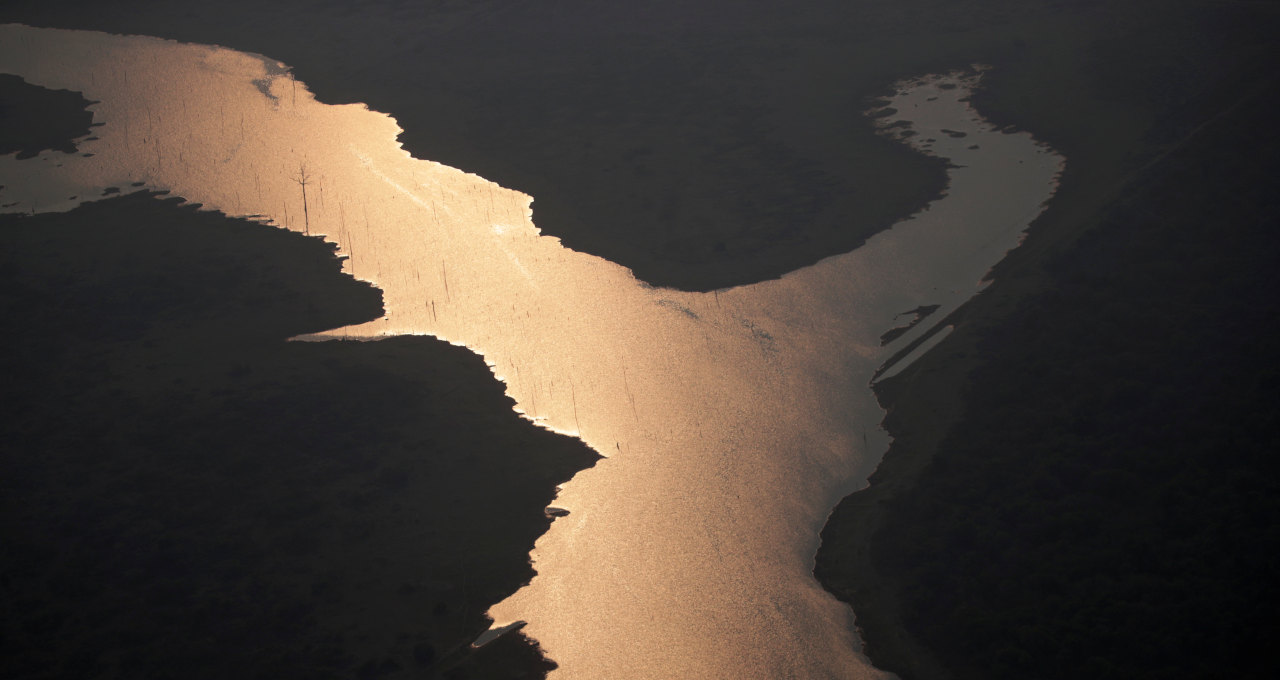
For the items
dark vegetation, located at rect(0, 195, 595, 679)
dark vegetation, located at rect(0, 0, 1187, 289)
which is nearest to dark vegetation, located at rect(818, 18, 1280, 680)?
dark vegetation, located at rect(0, 195, 595, 679)

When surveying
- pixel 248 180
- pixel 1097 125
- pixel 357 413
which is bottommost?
pixel 357 413

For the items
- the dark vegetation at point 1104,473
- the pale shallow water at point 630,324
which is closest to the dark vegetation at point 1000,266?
the dark vegetation at point 1104,473

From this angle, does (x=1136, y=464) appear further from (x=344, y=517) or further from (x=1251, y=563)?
(x=344, y=517)

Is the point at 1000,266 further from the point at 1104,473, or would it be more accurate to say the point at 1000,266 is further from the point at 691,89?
the point at 691,89

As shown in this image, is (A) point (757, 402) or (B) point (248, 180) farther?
(B) point (248, 180)

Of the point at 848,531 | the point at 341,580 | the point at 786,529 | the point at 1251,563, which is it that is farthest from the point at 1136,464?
the point at 341,580

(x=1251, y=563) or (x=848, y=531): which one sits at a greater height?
(x=848, y=531)

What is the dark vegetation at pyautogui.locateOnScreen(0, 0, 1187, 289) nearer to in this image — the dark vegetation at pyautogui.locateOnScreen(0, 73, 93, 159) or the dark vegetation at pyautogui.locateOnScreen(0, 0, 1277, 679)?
the dark vegetation at pyautogui.locateOnScreen(0, 0, 1277, 679)

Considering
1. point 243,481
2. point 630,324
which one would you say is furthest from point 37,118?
point 630,324
